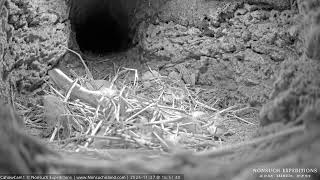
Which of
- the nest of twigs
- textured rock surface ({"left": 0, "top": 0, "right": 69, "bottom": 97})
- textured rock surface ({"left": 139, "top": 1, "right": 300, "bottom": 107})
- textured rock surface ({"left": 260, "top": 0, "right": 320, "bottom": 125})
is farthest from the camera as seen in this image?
textured rock surface ({"left": 139, "top": 1, "right": 300, "bottom": 107})

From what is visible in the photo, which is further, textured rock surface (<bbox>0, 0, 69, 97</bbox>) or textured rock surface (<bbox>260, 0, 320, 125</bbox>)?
textured rock surface (<bbox>0, 0, 69, 97</bbox>)

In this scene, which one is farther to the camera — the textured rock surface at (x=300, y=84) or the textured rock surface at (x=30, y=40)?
the textured rock surface at (x=30, y=40)

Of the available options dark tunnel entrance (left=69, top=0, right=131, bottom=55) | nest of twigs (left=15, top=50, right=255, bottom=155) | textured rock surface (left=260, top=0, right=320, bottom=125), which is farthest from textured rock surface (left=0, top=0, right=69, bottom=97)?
textured rock surface (left=260, top=0, right=320, bottom=125)

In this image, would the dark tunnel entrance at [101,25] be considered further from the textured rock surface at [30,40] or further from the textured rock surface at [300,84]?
the textured rock surface at [300,84]

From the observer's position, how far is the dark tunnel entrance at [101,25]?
117 inches

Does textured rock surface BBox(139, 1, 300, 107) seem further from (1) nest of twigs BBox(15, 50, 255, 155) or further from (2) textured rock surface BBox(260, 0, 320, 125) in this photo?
(2) textured rock surface BBox(260, 0, 320, 125)

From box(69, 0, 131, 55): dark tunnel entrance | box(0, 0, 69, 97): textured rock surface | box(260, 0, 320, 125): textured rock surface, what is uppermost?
box(69, 0, 131, 55): dark tunnel entrance

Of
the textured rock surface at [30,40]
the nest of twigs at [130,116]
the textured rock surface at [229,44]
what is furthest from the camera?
the textured rock surface at [229,44]

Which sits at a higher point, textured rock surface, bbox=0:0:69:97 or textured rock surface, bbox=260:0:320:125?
textured rock surface, bbox=0:0:69:97

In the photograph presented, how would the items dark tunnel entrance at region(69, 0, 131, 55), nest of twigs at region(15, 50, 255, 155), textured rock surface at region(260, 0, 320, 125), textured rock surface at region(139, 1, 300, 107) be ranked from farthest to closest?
dark tunnel entrance at region(69, 0, 131, 55) → textured rock surface at region(139, 1, 300, 107) → nest of twigs at region(15, 50, 255, 155) → textured rock surface at region(260, 0, 320, 125)

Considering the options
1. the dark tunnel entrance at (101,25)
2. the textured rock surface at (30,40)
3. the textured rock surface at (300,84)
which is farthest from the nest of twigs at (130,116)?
the dark tunnel entrance at (101,25)

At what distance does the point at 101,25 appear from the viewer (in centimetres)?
360

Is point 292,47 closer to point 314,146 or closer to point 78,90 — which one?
point 78,90

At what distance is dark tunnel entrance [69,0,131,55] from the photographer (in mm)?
2980
